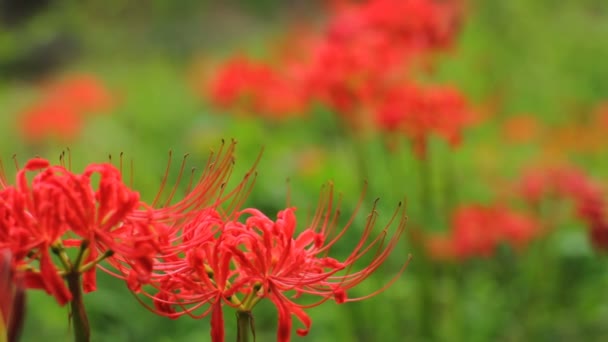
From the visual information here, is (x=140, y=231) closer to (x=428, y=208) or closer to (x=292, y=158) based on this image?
(x=428, y=208)

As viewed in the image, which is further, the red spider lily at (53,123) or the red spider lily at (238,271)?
the red spider lily at (53,123)

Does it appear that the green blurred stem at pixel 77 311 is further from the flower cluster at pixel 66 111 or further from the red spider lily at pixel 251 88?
the flower cluster at pixel 66 111

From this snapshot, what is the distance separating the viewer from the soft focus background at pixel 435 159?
287 cm

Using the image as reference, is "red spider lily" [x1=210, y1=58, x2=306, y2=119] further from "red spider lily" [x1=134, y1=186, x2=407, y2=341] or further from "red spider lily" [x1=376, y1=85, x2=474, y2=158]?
"red spider lily" [x1=134, y1=186, x2=407, y2=341]

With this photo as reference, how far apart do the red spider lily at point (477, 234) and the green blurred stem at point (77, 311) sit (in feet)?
6.66

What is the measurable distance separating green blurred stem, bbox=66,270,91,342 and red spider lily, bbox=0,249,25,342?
139mm

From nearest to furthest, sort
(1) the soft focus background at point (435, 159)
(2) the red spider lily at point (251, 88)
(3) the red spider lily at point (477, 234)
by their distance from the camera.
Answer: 1. (1) the soft focus background at point (435, 159)
2. (3) the red spider lily at point (477, 234)
3. (2) the red spider lily at point (251, 88)

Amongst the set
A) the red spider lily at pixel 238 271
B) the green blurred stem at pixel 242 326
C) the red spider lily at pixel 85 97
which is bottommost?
the green blurred stem at pixel 242 326

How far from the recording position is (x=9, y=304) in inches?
38.1

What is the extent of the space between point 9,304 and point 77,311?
0.16 metres

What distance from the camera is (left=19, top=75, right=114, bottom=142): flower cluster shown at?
502 centimetres

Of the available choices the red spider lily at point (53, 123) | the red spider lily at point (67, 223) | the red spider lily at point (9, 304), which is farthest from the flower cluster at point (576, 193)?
the red spider lily at point (53, 123)

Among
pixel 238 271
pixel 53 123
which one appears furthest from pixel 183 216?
pixel 53 123

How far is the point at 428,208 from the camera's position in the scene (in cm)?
280
